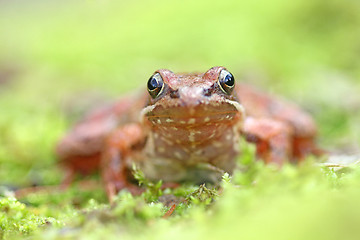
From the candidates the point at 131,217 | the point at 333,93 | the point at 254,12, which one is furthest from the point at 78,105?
the point at 254,12

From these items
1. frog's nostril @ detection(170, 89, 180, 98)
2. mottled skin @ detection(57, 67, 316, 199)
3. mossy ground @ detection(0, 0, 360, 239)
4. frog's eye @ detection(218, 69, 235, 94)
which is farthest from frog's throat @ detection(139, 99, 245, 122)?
mossy ground @ detection(0, 0, 360, 239)

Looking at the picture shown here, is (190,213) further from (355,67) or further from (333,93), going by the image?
(355,67)

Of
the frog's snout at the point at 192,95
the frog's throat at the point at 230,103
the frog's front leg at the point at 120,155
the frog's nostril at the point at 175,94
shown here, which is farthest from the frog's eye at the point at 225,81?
the frog's front leg at the point at 120,155

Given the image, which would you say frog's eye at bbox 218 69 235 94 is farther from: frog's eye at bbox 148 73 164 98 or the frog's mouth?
frog's eye at bbox 148 73 164 98

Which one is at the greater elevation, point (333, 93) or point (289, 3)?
point (289, 3)

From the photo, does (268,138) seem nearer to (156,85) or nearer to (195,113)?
(195,113)

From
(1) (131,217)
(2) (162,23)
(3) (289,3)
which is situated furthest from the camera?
(2) (162,23)

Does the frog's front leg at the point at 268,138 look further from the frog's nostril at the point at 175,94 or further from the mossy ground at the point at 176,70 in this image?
the frog's nostril at the point at 175,94
